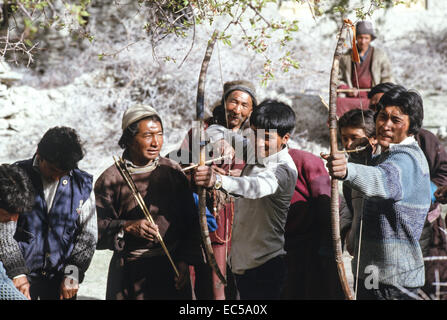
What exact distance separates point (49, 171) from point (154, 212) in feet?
2.31

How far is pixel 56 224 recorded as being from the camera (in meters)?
3.11

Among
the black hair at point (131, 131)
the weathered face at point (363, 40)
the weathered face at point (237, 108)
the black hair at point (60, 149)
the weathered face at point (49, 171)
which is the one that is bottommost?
the weathered face at point (49, 171)

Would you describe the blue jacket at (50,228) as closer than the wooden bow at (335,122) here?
No

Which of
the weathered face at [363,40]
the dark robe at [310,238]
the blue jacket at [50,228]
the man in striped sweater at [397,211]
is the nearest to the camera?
the man in striped sweater at [397,211]

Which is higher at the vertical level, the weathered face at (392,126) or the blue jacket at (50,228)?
the weathered face at (392,126)

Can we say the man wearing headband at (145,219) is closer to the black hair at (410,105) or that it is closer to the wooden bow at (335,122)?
the wooden bow at (335,122)

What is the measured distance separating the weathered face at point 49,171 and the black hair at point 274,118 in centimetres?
124

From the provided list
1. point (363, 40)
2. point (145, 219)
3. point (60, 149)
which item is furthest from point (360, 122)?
point (363, 40)

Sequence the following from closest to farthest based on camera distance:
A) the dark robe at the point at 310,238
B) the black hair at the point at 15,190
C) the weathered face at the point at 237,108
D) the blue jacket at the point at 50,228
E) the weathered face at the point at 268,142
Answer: the black hair at the point at 15,190 → the blue jacket at the point at 50,228 → the weathered face at the point at 268,142 → the dark robe at the point at 310,238 → the weathered face at the point at 237,108

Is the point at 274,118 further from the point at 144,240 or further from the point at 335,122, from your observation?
the point at 144,240

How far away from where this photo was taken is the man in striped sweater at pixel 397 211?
269 centimetres

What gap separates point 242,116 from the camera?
423 cm

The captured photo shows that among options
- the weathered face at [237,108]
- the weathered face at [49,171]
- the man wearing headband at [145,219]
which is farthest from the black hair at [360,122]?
the weathered face at [49,171]
